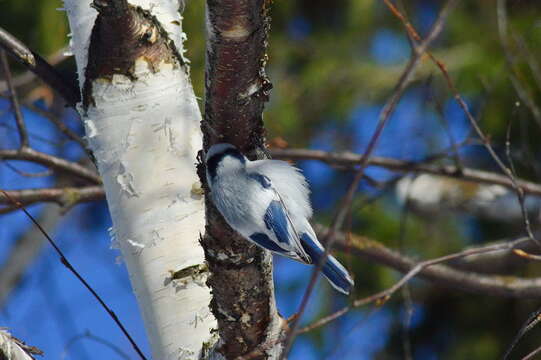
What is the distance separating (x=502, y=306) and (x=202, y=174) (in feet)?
10.9

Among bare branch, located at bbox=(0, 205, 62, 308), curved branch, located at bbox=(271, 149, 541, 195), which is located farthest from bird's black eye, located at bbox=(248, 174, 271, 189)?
bare branch, located at bbox=(0, 205, 62, 308)

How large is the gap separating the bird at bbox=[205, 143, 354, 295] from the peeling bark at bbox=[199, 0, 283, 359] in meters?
0.03

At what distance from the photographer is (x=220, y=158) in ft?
4.93

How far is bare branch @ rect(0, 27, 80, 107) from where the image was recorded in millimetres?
1855

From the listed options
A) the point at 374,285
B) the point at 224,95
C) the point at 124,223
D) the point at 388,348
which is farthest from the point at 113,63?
the point at 388,348

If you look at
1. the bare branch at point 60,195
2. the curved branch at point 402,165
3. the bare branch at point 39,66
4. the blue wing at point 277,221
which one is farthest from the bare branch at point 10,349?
the curved branch at point 402,165

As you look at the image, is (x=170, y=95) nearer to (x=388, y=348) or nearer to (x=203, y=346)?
(x=203, y=346)

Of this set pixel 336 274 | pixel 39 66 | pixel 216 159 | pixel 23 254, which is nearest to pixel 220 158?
pixel 216 159

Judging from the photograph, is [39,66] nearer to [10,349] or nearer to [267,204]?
[267,204]

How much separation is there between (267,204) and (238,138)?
394 millimetres

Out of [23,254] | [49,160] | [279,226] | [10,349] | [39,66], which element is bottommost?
[10,349]

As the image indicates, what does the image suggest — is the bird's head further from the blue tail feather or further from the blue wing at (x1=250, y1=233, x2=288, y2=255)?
the blue tail feather

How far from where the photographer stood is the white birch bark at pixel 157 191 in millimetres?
1646

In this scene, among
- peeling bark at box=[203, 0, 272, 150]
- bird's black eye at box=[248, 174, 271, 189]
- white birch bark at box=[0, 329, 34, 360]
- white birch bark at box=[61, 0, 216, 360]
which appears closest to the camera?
peeling bark at box=[203, 0, 272, 150]
